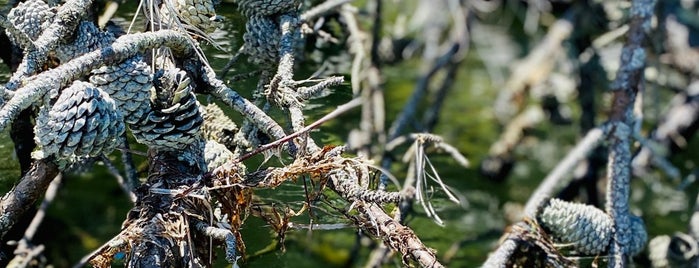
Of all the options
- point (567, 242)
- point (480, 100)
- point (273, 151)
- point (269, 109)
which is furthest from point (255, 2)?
point (480, 100)

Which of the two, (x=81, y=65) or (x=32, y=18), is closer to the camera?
(x=81, y=65)

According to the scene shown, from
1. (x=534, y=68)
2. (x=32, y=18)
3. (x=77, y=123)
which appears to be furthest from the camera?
(x=534, y=68)

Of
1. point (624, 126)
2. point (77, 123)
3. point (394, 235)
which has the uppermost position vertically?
point (624, 126)

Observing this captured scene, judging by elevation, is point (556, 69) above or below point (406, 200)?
above

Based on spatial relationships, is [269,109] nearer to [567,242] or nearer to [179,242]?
[179,242]

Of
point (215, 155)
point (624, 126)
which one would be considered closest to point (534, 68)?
point (624, 126)

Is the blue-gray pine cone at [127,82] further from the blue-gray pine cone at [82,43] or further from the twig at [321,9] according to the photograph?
the twig at [321,9]

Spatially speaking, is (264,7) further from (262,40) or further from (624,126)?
(624,126)
